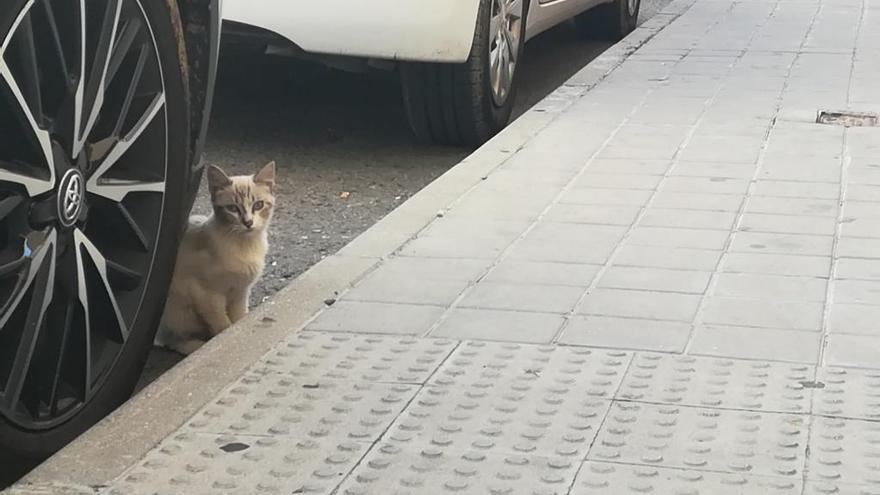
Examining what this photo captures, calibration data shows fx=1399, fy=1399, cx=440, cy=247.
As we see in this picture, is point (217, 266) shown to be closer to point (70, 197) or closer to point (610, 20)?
point (70, 197)

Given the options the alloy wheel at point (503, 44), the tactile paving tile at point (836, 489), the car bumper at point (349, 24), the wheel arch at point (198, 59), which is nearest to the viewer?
the tactile paving tile at point (836, 489)

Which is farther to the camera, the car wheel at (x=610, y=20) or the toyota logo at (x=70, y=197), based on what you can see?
the car wheel at (x=610, y=20)

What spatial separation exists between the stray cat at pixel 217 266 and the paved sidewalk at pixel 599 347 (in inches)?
13.9

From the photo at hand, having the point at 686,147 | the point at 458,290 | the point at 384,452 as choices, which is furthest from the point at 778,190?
the point at 384,452

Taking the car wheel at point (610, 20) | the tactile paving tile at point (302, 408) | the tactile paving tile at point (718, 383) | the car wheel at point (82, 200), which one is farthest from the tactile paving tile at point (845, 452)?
the car wheel at point (610, 20)

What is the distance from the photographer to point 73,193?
3.13 metres

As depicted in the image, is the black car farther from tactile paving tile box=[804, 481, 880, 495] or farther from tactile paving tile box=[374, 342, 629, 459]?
tactile paving tile box=[804, 481, 880, 495]

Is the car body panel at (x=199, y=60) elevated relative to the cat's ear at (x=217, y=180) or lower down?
elevated

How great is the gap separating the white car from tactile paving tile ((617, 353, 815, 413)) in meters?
2.60

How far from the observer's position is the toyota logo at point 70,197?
308 cm

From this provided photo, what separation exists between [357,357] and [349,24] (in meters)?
2.46

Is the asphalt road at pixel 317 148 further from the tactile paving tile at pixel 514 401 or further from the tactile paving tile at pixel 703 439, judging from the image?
the tactile paving tile at pixel 703 439

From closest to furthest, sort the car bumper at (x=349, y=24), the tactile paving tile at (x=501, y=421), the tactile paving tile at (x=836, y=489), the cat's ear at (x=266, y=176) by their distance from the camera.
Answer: the tactile paving tile at (x=836, y=489), the tactile paving tile at (x=501, y=421), the cat's ear at (x=266, y=176), the car bumper at (x=349, y=24)

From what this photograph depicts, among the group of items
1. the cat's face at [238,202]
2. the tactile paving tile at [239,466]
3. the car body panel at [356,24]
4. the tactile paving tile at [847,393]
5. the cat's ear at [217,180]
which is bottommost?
the tactile paving tile at [847,393]
